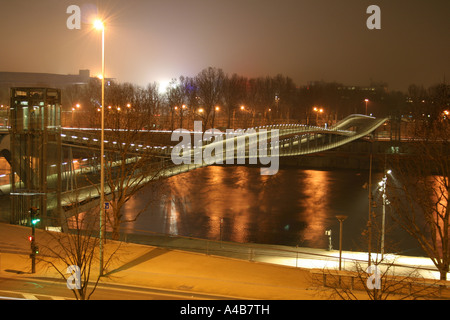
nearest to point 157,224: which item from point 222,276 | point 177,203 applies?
point 177,203

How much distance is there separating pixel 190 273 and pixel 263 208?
63.5 ft

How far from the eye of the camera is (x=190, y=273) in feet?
31.0

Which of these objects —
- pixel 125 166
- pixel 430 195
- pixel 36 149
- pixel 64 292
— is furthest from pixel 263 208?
pixel 64 292

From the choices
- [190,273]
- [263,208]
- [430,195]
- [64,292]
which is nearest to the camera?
[64,292]

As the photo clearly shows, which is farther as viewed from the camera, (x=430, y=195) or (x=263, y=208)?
(x=263, y=208)

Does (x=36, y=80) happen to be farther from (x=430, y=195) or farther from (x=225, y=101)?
(x=430, y=195)

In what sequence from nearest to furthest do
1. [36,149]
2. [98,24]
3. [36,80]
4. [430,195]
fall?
[98,24]
[36,149]
[430,195]
[36,80]

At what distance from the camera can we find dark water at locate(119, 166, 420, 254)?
21516mm

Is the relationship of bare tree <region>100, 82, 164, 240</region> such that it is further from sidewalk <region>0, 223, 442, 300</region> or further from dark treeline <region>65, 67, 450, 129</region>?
dark treeline <region>65, 67, 450, 129</region>

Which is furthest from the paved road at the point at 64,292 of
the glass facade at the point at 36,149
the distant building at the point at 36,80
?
the distant building at the point at 36,80

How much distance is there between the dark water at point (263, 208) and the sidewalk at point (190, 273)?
623 cm

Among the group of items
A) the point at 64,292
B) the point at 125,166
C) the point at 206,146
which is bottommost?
the point at 64,292

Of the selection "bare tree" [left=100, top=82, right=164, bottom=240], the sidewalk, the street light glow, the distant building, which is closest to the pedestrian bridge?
"bare tree" [left=100, top=82, right=164, bottom=240]
